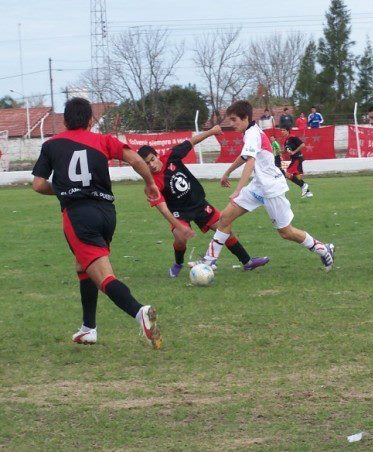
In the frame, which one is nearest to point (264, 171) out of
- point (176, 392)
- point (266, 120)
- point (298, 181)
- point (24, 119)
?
point (176, 392)

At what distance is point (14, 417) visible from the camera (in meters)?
5.13

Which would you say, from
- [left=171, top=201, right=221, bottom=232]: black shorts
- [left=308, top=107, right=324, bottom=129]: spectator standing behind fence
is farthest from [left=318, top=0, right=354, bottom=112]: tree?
[left=171, top=201, right=221, bottom=232]: black shorts

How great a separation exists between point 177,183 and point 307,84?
49.0 meters

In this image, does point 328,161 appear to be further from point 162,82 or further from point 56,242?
point 162,82

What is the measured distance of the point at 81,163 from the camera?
250 inches

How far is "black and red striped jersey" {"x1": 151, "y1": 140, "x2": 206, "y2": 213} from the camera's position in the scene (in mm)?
9859

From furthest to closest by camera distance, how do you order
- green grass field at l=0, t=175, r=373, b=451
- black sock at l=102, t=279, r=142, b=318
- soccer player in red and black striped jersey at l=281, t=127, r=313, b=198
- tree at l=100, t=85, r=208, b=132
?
tree at l=100, t=85, r=208, b=132 < soccer player in red and black striped jersey at l=281, t=127, r=313, b=198 < black sock at l=102, t=279, r=142, b=318 < green grass field at l=0, t=175, r=373, b=451

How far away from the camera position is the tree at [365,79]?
185 ft

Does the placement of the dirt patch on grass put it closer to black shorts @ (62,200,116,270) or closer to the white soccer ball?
black shorts @ (62,200,116,270)

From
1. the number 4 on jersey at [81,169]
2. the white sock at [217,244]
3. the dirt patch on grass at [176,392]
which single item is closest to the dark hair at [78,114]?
the number 4 on jersey at [81,169]

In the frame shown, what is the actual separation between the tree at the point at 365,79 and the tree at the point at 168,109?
9867mm

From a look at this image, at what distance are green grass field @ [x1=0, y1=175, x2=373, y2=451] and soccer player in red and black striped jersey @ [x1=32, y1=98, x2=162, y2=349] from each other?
60cm

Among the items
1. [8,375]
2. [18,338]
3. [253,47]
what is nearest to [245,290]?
[18,338]

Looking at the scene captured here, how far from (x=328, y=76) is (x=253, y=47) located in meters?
8.00
